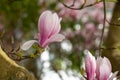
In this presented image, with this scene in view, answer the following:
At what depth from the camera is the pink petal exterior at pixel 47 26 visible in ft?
3.25

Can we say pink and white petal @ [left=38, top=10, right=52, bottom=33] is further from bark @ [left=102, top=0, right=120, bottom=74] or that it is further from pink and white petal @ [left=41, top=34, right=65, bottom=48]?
bark @ [left=102, top=0, right=120, bottom=74]

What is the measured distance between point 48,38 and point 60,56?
215 centimetres

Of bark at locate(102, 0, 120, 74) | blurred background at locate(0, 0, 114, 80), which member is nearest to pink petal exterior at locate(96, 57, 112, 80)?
bark at locate(102, 0, 120, 74)

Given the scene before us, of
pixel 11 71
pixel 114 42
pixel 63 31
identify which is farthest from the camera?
pixel 63 31

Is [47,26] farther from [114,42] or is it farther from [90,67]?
[114,42]

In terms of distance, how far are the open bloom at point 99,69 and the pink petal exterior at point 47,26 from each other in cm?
9

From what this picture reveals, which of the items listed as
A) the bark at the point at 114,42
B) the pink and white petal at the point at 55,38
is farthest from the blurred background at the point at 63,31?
the pink and white petal at the point at 55,38

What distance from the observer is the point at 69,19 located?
11.7 ft

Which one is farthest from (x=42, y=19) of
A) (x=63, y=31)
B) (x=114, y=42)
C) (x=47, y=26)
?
(x=63, y=31)

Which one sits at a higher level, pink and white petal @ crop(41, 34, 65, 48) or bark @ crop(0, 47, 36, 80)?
pink and white petal @ crop(41, 34, 65, 48)

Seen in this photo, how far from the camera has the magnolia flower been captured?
3.25ft

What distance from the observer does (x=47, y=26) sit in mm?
1008

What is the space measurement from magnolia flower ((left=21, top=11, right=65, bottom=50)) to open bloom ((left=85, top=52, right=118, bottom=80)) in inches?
3.6

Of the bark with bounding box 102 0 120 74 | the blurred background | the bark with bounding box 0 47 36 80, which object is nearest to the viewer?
the bark with bounding box 0 47 36 80
